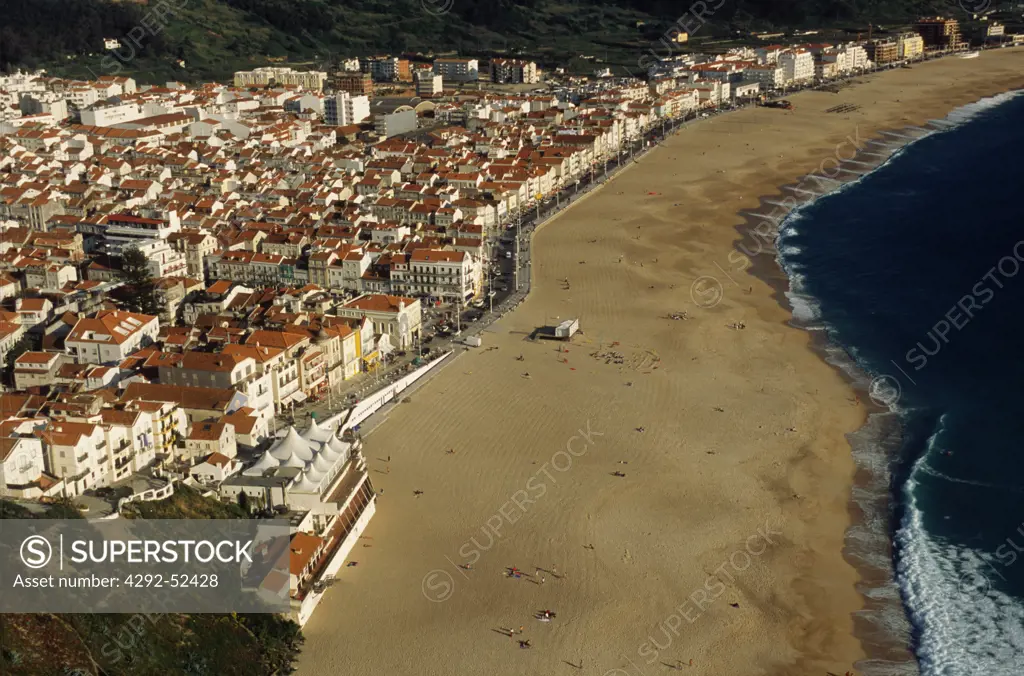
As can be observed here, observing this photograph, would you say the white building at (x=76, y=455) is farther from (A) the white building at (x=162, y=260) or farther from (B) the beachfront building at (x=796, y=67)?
(B) the beachfront building at (x=796, y=67)

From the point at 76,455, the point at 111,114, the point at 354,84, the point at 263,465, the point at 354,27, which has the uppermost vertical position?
the point at 354,27

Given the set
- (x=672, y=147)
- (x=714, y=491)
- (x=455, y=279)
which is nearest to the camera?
(x=714, y=491)

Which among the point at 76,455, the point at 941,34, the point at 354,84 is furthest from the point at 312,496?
the point at 941,34

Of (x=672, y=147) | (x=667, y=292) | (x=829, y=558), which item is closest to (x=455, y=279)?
(x=667, y=292)

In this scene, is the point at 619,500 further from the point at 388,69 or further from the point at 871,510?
the point at 388,69

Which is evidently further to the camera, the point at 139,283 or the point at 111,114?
the point at 111,114

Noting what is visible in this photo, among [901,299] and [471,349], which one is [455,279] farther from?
[901,299]
